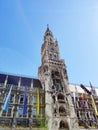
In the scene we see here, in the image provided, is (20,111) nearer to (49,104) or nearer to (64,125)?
(49,104)

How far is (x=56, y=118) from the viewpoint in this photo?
30750 mm

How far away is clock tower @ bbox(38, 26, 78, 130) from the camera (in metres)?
30.7

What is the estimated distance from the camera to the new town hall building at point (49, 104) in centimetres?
2898

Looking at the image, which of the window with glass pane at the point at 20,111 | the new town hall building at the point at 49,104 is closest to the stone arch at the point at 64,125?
the new town hall building at the point at 49,104

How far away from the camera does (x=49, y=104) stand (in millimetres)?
32750

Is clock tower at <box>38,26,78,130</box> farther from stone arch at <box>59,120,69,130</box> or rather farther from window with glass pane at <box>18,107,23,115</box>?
window with glass pane at <box>18,107,23,115</box>

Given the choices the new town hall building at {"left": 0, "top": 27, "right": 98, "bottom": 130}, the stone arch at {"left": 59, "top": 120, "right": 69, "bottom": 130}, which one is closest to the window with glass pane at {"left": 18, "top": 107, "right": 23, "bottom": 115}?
the new town hall building at {"left": 0, "top": 27, "right": 98, "bottom": 130}

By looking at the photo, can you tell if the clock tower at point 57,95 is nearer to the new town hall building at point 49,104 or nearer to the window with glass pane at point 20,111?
the new town hall building at point 49,104

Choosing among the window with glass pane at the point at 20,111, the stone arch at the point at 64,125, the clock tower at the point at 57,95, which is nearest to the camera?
the window with glass pane at the point at 20,111

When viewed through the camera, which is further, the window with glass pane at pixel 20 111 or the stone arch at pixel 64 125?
the stone arch at pixel 64 125

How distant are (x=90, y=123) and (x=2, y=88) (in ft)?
81.1

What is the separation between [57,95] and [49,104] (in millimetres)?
4381

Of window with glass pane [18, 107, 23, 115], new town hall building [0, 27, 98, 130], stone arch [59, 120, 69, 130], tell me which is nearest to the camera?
new town hall building [0, 27, 98, 130]

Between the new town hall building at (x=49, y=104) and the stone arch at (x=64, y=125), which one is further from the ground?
the new town hall building at (x=49, y=104)
